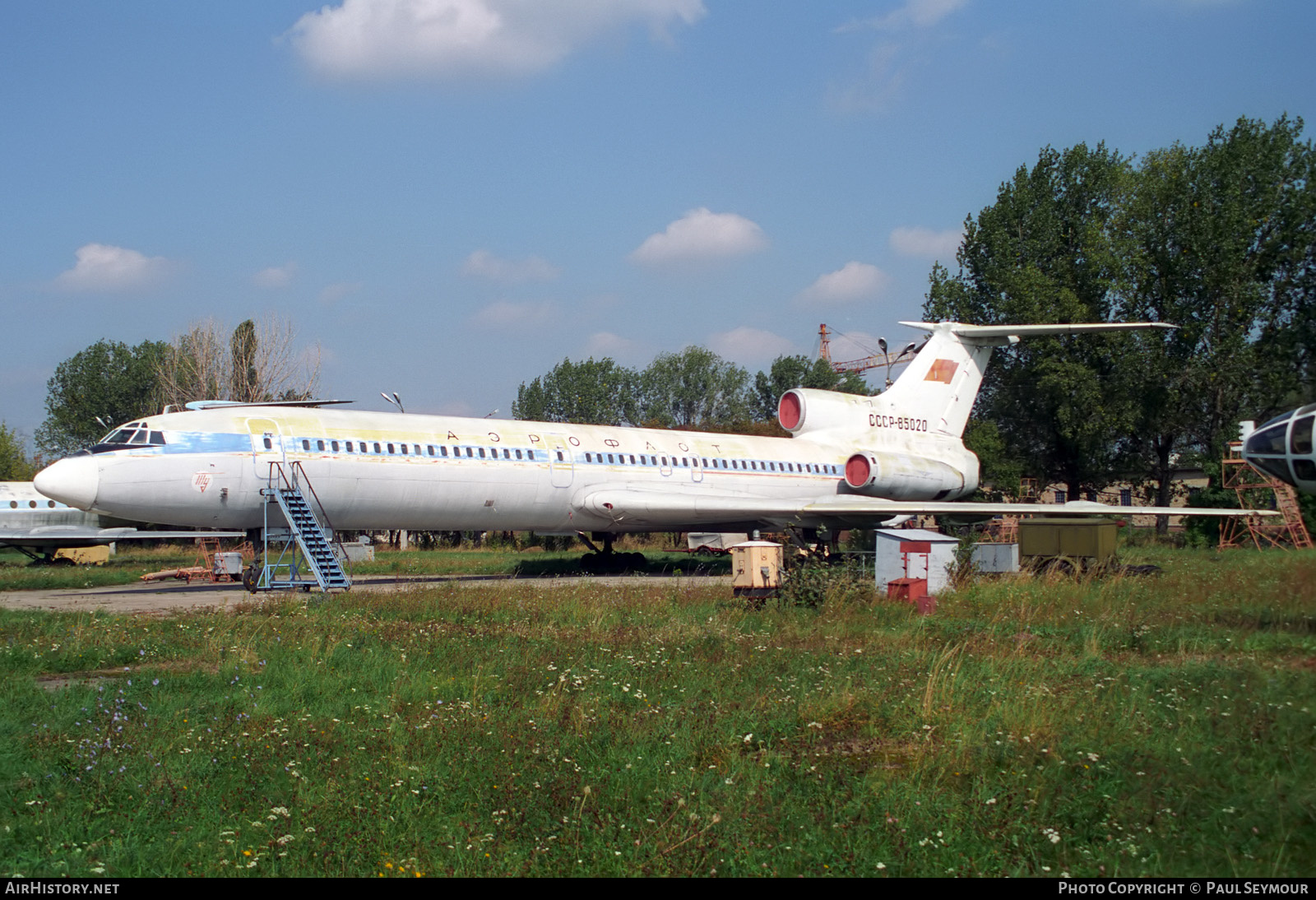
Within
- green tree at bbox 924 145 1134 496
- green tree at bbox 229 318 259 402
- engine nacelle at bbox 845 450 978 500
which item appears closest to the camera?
engine nacelle at bbox 845 450 978 500

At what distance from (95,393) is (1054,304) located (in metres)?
65.2

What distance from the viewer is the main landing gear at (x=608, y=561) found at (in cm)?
2522

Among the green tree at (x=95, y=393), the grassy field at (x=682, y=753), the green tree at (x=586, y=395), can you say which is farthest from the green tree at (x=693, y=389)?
the grassy field at (x=682, y=753)

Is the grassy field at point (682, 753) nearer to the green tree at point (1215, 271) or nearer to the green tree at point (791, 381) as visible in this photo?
the green tree at point (1215, 271)

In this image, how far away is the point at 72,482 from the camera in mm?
16953

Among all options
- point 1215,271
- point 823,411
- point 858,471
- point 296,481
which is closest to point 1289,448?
point 296,481

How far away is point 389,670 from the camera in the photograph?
8.80 m

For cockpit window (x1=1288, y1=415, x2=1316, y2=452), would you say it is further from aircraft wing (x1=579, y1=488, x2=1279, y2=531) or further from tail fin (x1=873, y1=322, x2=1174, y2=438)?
tail fin (x1=873, y1=322, x2=1174, y2=438)

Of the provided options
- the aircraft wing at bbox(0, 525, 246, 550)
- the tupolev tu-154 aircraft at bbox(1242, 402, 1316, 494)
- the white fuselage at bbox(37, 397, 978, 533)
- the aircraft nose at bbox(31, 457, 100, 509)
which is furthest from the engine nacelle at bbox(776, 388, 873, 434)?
the tupolev tu-154 aircraft at bbox(1242, 402, 1316, 494)

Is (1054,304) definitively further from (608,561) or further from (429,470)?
(429,470)

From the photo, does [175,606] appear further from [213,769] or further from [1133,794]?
[1133,794]

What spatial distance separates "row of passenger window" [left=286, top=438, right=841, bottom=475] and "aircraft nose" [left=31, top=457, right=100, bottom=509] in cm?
288

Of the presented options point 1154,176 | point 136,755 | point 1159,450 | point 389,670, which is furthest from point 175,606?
point 1154,176

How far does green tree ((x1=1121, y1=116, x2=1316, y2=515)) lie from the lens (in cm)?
Result: 3362
